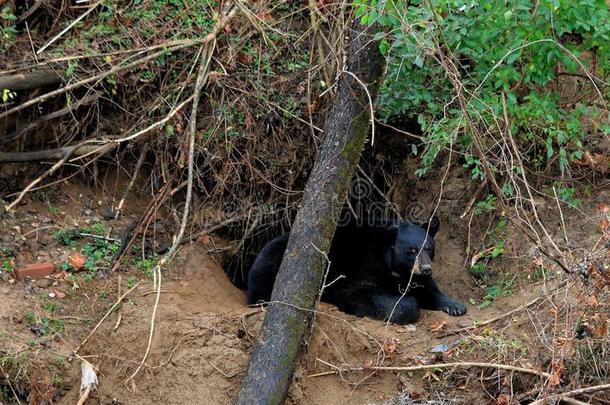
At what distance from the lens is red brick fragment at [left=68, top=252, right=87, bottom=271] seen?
6613 millimetres

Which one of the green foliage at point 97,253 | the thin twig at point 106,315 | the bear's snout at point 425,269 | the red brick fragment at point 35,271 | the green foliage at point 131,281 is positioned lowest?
the bear's snout at point 425,269

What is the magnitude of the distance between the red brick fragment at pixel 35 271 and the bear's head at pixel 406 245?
2891 mm

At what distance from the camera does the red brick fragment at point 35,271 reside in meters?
6.33

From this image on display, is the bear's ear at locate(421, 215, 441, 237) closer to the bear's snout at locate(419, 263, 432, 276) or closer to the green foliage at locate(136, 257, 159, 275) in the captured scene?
the bear's snout at locate(419, 263, 432, 276)

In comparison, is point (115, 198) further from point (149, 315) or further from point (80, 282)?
point (149, 315)

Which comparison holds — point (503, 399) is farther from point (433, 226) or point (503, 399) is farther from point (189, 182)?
point (189, 182)

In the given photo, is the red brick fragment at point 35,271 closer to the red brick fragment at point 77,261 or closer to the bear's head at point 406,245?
the red brick fragment at point 77,261

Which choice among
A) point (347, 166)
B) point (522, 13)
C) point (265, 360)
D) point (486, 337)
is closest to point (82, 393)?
point (265, 360)

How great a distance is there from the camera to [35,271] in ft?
20.9

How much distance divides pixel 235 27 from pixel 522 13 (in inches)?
104

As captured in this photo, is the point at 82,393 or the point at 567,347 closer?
the point at 567,347

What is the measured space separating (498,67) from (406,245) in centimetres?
170

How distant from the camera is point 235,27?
295 inches

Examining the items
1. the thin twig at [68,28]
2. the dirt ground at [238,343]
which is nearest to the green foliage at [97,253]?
the dirt ground at [238,343]
